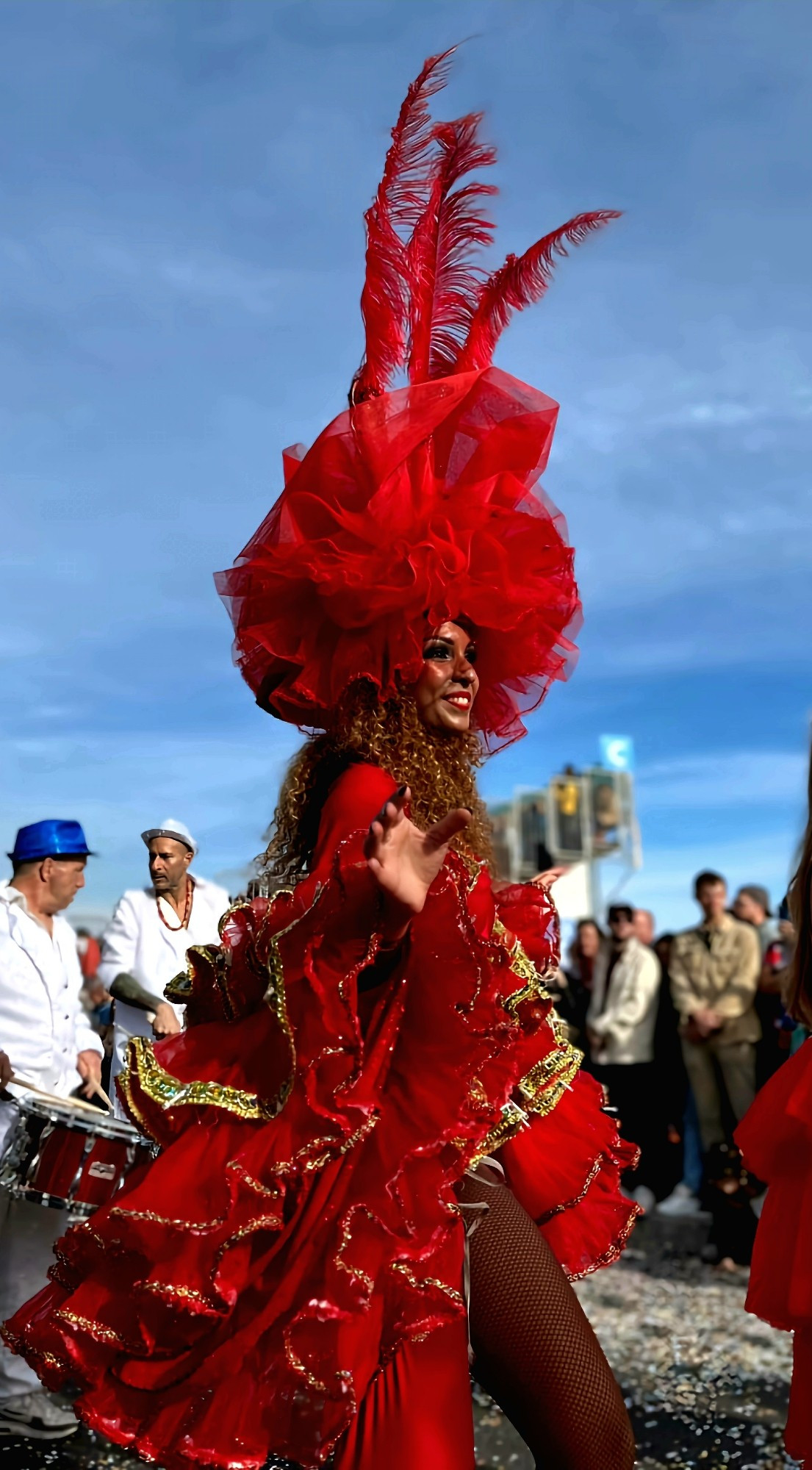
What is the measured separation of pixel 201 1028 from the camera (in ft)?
8.21

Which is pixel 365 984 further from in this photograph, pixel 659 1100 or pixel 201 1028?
pixel 659 1100

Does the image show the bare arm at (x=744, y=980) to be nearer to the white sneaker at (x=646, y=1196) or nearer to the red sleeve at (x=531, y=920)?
the white sneaker at (x=646, y=1196)

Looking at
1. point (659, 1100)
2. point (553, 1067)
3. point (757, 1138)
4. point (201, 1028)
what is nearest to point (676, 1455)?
point (757, 1138)

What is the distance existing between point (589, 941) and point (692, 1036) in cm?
197

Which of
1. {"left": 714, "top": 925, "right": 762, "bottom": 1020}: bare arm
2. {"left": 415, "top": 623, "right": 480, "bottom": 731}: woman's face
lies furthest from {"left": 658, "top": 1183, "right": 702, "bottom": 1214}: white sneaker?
{"left": 415, "top": 623, "right": 480, "bottom": 731}: woman's face

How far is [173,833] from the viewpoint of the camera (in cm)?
536

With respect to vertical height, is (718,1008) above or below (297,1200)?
above

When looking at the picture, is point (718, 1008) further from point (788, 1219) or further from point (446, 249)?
point (446, 249)

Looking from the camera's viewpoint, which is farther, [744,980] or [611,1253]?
[744,980]

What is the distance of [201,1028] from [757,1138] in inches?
53.9

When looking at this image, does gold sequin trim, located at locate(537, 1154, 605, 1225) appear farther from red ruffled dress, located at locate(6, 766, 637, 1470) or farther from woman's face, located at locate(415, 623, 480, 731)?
woman's face, located at locate(415, 623, 480, 731)

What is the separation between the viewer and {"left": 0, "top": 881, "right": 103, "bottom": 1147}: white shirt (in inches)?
199

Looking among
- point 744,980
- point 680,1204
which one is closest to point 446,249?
point 744,980

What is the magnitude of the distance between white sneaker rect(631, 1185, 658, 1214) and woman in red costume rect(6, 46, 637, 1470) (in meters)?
6.80
